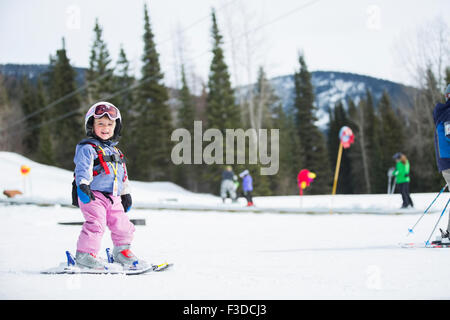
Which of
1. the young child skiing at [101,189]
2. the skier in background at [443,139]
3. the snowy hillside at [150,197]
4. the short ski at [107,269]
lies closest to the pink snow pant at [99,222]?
the young child skiing at [101,189]

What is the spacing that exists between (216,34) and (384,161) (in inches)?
882

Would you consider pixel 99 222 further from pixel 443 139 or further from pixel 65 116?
pixel 65 116

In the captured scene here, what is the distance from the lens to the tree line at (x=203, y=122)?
32781 millimetres

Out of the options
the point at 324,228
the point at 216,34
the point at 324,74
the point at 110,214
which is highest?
the point at 324,74

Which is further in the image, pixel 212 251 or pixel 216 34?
pixel 216 34

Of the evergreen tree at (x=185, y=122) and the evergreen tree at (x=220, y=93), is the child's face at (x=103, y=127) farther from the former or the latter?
the evergreen tree at (x=185, y=122)

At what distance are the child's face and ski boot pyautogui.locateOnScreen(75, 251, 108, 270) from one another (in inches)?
37.7

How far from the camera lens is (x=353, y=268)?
341cm

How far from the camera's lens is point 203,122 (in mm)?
39906

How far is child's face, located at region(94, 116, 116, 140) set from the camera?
3580 mm

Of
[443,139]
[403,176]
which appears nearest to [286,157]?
[403,176]

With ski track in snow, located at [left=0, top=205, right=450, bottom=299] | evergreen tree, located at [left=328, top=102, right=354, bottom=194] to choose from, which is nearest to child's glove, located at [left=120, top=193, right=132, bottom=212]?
ski track in snow, located at [left=0, top=205, right=450, bottom=299]

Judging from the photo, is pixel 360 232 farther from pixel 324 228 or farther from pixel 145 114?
pixel 145 114
